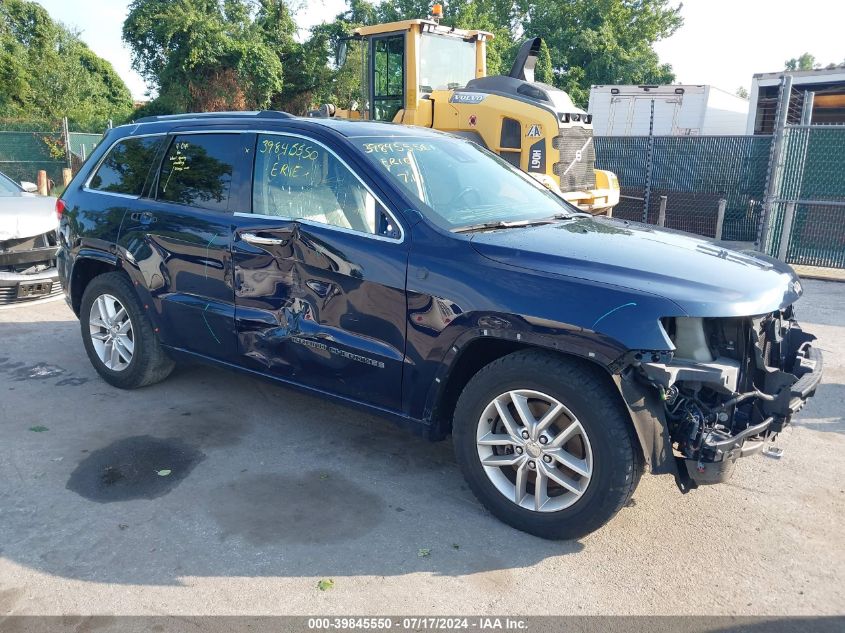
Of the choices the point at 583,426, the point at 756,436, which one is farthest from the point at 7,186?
the point at 756,436

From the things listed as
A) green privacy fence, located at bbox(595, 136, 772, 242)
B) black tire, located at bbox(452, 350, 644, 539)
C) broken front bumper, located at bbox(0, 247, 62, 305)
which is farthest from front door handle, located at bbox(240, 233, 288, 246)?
green privacy fence, located at bbox(595, 136, 772, 242)

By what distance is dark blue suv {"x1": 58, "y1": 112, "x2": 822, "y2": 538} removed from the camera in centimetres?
306

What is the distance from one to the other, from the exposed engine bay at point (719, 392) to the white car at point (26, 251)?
6.70m

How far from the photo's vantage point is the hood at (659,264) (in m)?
3.04

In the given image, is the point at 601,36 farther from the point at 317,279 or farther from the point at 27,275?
the point at 317,279

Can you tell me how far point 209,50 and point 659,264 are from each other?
86.0 ft

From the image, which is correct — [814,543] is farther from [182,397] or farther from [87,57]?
[87,57]

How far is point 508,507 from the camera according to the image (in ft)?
11.2

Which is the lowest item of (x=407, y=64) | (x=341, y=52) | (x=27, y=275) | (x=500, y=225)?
(x=27, y=275)

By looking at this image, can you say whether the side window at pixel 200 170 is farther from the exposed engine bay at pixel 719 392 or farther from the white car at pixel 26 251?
the white car at pixel 26 251

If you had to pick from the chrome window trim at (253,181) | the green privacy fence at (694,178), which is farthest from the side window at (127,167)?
the green privacy fence at (694,178)

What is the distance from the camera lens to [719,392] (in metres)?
3.06

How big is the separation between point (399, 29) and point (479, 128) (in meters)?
1.87

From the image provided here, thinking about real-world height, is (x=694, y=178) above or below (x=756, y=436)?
above
